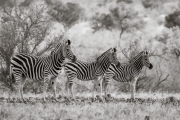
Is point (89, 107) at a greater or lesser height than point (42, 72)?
lesser

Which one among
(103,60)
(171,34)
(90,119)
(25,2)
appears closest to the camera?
(90,119)

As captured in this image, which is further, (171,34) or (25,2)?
(171,34)

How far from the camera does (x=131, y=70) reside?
14336mm

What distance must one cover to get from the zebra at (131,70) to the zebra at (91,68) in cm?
92

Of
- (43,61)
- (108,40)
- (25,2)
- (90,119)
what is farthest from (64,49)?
(108,40)

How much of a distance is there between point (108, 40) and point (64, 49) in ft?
83.5

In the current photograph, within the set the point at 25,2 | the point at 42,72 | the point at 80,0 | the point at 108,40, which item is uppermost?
the point at 80,0

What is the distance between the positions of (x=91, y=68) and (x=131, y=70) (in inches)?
79.9

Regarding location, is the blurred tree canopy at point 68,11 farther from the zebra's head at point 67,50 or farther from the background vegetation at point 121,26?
the zebra's head at point 67,50

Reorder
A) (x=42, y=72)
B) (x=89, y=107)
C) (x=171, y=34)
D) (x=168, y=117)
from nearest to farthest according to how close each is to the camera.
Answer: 1. (x=168, y=117)
2. (x=89, y=107)
3. (x=42, y=72)
4. (x=171, y=34)

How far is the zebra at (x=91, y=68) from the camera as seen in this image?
13408mm

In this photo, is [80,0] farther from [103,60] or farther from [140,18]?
[103,60]

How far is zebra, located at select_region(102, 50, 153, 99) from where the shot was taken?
45.5 ft

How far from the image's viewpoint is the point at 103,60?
44.5 feet
